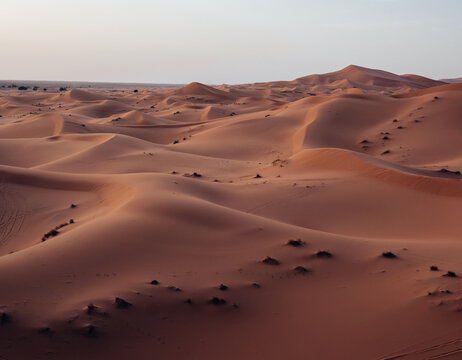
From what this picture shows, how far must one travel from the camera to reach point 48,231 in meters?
8.87

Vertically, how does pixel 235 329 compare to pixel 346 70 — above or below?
below

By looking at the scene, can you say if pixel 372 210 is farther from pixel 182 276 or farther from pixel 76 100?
pixel 76 100

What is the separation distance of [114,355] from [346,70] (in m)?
95.3

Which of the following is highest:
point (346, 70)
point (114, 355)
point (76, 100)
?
point (346, 70)

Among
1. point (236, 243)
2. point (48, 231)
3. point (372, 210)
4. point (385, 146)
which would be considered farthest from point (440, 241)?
point (385, 146)

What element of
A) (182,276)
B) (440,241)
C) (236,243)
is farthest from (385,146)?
(182,276)

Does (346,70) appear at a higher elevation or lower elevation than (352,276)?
higher

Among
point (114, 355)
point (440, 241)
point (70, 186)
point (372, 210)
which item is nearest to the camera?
point (114, 355)

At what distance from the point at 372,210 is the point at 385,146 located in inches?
414

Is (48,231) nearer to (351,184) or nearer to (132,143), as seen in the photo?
(351,184)

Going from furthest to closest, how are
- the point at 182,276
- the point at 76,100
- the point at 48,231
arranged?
the point at 76,100 < the point at 48,231 < the point at 182,276

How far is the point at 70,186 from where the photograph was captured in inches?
460

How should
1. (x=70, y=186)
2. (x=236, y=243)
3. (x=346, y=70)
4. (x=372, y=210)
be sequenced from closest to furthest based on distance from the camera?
(x=236, y=243), (x=372, y=210), (x=70, y=186), (x=346, y=70)

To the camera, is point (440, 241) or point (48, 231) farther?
point (48, 231)
